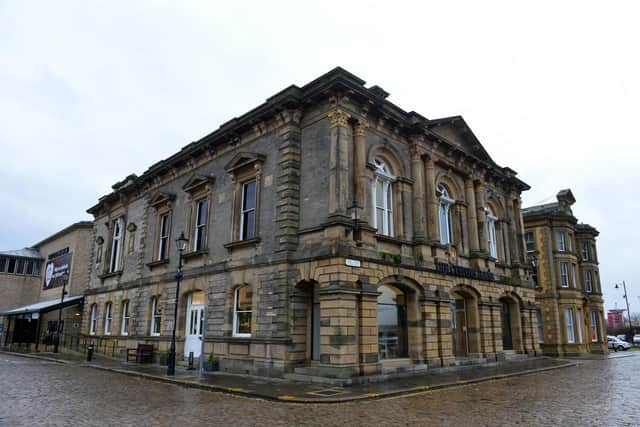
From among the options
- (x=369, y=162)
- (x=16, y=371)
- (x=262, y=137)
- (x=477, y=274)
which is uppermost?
(x=262, y=137)

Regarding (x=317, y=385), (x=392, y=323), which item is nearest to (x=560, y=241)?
→ (x=392, y=323)

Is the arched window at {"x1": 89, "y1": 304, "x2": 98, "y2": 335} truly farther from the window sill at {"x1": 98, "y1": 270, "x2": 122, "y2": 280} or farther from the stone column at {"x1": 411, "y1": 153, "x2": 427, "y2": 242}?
the stone column at {"x1": 411, "y1": 153, "x2": 427, "y2": 242}

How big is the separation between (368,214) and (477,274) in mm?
7232

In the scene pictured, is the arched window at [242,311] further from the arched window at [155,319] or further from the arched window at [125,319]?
the arched window at [125,319]

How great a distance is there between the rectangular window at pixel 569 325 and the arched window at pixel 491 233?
1308 cm

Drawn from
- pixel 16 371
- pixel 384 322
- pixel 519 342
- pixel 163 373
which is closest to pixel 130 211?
pixel 16 371

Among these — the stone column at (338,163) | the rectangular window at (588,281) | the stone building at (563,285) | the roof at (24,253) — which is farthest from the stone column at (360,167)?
the roof at (24,253)

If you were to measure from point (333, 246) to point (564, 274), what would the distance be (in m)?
26.3

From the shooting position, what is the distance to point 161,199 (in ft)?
77.7

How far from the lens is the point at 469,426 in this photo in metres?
8.05

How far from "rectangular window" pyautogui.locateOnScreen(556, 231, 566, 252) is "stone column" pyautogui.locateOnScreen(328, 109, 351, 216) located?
2521 cm

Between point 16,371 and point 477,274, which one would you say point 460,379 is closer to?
point 477,274

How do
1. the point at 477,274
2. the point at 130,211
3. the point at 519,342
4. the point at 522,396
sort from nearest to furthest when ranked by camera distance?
1. the point at 522,396
2. the point at 477,274
3. the point at 519,342
4. the point at 130,211

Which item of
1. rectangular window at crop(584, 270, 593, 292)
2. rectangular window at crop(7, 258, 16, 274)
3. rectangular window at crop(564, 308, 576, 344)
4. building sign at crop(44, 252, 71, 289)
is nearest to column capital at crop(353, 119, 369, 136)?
rectangular window at crop(564, 308, 576, 344)
